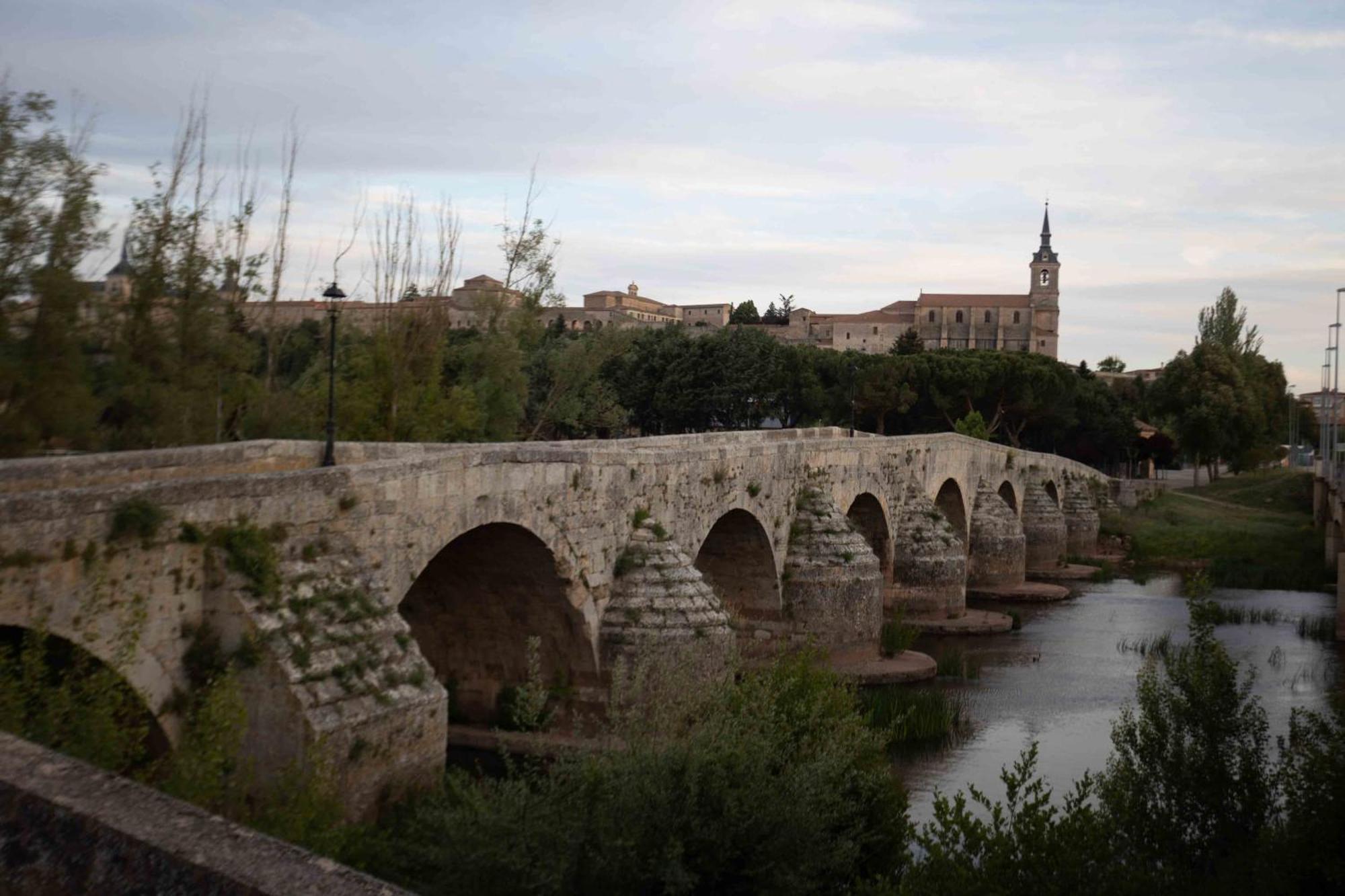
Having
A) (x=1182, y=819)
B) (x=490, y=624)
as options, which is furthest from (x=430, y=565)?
(x=1182, y=819)

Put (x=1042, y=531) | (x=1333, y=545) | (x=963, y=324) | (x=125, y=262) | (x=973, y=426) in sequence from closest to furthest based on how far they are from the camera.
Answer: (x=125, y=262) < (x=1333, y=545) < (x=1042, y=531) < (x=973, y=426) < (x=963, y=324)

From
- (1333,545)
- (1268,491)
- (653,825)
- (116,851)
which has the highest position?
(1268,491)

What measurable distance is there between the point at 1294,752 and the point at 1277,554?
1146 inches

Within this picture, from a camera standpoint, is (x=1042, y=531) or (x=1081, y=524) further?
(x=1081, y=524)

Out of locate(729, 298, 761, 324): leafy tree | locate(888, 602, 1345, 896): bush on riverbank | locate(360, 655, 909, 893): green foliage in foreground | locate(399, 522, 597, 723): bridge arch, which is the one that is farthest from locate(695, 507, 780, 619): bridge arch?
locate(729, 298, 761, 324): leafy tree

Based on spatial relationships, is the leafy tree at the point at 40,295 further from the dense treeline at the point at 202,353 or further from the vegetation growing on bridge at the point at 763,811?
the vegetation growing on bridge at the point at 763,811

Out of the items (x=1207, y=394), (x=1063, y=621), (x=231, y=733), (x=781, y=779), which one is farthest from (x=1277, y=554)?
(x=231, y=733)

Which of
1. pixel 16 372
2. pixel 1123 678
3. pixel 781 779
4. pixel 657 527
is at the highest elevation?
pixel 16 372

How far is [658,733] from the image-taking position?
27.2 ft

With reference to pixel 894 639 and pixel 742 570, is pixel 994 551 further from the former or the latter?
pixel 742 570

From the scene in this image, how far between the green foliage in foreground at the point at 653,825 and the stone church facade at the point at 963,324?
3743 inches

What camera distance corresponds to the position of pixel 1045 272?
106688 mm

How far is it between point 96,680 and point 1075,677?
16.3 metres

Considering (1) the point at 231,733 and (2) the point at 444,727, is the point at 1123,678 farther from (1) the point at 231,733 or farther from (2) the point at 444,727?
(1) the point at 231,733
